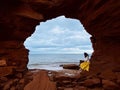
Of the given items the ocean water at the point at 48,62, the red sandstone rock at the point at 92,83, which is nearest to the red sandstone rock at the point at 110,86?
the red sandstone rock at the point at 92,83

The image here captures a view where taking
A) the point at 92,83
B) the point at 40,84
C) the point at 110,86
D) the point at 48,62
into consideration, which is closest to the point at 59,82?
A: the point at 40,84

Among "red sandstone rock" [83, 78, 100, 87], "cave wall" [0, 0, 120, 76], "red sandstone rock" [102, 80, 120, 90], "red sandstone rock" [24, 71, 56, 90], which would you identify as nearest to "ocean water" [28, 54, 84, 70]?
A: "cave wall" [0, 0, 120, 76]

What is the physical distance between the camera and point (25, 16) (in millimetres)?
9930

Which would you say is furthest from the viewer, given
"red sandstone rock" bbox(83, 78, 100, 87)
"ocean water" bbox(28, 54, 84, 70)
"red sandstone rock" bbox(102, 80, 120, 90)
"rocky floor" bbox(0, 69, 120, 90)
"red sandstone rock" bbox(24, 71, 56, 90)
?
"ocean water" bbox(28, 54, 84, 70)

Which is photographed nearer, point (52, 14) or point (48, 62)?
point (52, 14)

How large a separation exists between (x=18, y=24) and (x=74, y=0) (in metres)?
2.60

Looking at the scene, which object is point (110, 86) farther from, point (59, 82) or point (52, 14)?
point (52, 14)

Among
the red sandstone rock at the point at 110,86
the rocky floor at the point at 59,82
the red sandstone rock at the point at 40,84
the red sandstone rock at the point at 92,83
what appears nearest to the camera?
the red sandstone rock at the point at 40,84

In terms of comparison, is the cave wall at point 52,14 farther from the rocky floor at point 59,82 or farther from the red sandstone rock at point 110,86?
Answer: the red sandstone rock at point 110,86

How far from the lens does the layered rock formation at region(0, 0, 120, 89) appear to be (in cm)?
984

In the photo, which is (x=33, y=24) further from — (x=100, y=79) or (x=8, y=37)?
(x=100, y=79)

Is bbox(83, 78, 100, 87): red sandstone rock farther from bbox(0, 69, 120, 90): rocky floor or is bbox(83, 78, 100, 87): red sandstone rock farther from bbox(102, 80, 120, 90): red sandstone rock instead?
bbox(102, 80, 120, 90): red sandstone rock

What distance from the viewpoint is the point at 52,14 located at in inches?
452

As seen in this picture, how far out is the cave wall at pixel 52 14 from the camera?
9859 mm
